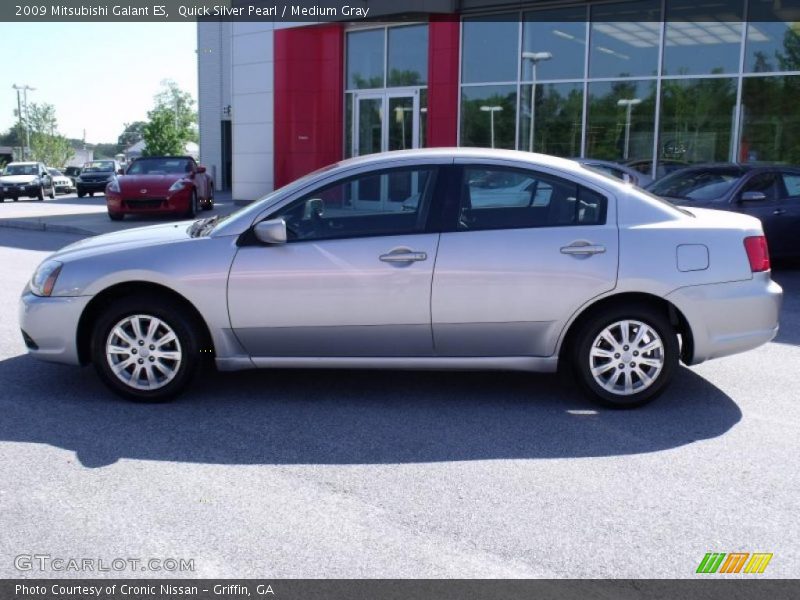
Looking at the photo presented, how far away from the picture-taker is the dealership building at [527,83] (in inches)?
623

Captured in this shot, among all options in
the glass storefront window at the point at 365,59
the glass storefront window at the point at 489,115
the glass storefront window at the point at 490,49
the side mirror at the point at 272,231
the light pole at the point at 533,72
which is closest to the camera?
the side mirror at the point at 272,231

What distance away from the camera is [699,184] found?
1133cm

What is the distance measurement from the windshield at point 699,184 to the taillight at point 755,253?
5852 mm

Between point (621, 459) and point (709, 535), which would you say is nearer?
point (709, 535)

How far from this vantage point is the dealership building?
623 inches

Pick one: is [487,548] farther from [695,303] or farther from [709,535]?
[695,303]

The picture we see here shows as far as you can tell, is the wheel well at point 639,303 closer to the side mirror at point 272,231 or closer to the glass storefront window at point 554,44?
the side mirror at point 272,231

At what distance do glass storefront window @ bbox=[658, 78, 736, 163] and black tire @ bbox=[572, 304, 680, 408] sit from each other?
12044 millimetres

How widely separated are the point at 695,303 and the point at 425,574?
2.85 metres

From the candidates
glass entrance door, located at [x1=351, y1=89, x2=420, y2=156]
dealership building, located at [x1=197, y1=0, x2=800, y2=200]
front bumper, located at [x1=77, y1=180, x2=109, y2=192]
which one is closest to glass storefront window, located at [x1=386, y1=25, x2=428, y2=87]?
dealership building, located at [x1=197, y1=0, x2=800, y2=200]

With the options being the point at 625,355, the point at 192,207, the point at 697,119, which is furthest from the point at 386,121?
the point at 625,355

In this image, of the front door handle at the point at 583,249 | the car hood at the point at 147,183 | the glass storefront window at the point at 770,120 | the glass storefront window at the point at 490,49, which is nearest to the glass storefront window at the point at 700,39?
the glass storefront window at the point at 770,120
